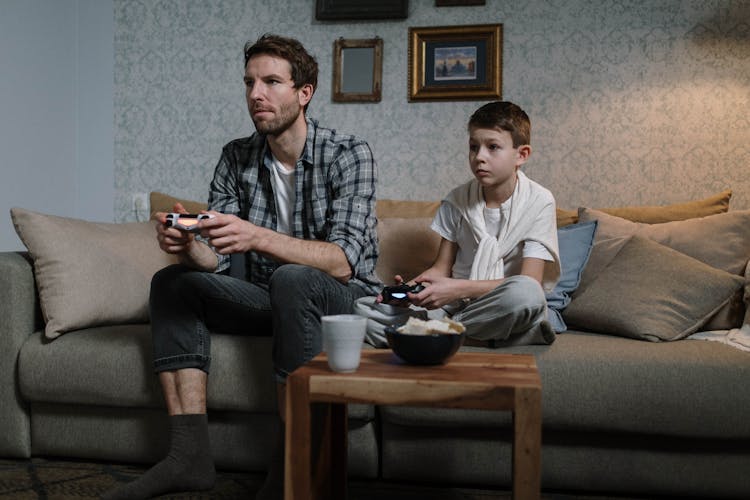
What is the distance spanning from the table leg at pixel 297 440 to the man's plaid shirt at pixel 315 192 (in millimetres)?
680

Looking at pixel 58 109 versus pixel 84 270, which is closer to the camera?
pixel 84 270

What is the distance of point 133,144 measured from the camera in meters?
2.86

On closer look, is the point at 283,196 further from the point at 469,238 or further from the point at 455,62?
the point at 455,62

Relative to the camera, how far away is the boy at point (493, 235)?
1657mm

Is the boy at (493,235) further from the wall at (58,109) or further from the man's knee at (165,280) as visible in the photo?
the wall at (58,109)

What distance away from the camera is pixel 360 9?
103 inches

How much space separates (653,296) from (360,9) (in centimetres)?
153

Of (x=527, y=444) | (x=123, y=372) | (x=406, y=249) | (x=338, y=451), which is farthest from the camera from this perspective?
(x=406, y=249)

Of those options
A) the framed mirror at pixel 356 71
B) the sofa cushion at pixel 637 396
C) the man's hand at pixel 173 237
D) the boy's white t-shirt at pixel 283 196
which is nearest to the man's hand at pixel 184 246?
the man's hand at pixel 173 237

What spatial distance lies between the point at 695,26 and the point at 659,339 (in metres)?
1.32

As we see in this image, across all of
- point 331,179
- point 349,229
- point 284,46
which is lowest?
point 349,229

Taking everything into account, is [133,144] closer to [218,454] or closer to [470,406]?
[218,454]

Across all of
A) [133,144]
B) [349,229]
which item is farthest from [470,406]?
[133,144]

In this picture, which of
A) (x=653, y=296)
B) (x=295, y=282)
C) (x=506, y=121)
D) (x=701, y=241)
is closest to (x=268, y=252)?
(x=295, y=282)
